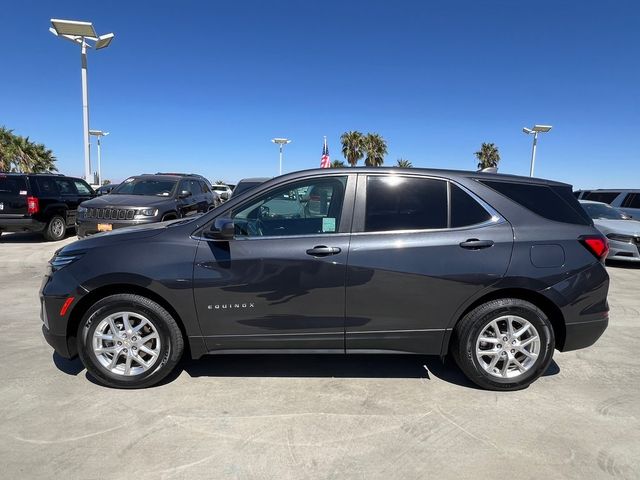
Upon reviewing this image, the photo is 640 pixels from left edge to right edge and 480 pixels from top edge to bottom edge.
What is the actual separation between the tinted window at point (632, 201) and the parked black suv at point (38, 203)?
52.3 ft

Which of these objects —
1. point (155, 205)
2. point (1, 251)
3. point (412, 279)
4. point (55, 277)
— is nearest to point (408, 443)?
point (412, 279)

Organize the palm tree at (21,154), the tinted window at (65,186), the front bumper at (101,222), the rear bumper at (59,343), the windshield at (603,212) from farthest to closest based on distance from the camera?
the palm tree at (21,154) → the tinted window at (65,186) → the windshield at (603,212) → the front bumper at (101,222) → the rear bumper at (59,343)

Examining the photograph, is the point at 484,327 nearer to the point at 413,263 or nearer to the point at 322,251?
the point at 413,263

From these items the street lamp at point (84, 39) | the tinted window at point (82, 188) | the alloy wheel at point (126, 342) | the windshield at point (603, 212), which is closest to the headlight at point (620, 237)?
the windshield at point (603, 212)

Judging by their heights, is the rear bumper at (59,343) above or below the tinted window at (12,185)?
below

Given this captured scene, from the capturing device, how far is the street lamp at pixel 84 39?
17.8 metres

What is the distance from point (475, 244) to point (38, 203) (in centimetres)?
1078

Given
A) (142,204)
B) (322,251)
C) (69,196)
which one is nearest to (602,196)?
(142,204)

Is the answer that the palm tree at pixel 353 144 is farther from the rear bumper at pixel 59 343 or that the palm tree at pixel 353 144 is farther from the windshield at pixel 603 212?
the rear bumper at pixel 59 343

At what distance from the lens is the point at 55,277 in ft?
11.2

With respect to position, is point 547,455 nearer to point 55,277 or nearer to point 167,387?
point 167,387

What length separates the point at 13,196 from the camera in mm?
10242

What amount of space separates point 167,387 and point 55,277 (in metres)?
1.23

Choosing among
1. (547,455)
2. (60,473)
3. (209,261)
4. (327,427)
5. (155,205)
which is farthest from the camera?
(155,205)
